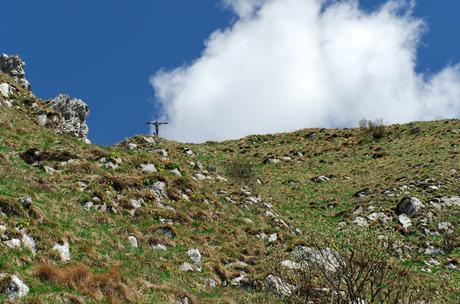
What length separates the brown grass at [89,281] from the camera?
16609 millimetres

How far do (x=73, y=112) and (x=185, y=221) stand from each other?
24643 millimetres

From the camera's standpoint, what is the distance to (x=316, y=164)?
62.8 meters

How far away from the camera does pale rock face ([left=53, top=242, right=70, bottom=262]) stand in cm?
1904

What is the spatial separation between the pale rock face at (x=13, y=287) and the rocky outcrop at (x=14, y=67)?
42508 mm

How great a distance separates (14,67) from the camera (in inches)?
2133

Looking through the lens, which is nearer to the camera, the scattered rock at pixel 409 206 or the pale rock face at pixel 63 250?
the pale rock face at pixel 63 250

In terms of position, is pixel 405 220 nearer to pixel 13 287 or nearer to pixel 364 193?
pixel 364 193

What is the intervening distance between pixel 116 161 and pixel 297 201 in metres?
20.3

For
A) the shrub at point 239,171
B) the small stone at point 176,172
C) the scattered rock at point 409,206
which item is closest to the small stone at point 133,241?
the small stone at point 176,172

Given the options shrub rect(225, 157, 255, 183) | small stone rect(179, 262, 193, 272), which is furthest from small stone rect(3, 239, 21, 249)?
shrub rect(225, 157, 255, 183)

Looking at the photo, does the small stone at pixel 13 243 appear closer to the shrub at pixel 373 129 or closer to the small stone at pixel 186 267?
the small stone at pixel 186 267

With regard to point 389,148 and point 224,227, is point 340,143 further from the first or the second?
point 224,227

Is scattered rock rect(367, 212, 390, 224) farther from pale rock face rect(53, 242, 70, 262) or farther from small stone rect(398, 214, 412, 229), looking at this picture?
pale rock face rect(53, 242, 70, 262)

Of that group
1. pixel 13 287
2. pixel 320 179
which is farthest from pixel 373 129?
pixel 13 287
